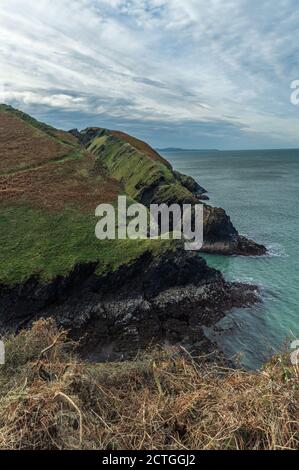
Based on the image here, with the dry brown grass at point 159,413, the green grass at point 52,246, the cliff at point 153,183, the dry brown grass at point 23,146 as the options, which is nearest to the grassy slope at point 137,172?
the cliff at point 153,183

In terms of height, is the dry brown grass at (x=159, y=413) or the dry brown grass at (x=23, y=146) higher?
the dry brown grass at (x=23, y=146)

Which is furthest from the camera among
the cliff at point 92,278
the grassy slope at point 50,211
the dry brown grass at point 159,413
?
the grassy slope at point 50,211

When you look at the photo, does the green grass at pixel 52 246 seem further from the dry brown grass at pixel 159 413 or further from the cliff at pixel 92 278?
the dry brown grass at pixel 159 413

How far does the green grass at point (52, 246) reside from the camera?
30625mm

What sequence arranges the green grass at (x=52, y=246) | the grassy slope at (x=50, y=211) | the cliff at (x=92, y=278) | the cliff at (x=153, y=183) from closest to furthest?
the cliff at (x=92, y=278) < the green grass at (x=52, y=246) < the grassy slope at (x=50, y=211) < the cliff at (x=153, y=183)

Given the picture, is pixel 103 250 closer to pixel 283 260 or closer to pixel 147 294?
pixel 147 294

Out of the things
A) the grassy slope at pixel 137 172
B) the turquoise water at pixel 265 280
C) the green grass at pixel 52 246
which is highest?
the grassy slope at pixel 137 172

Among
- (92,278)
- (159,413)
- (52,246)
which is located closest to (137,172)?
(52,246)

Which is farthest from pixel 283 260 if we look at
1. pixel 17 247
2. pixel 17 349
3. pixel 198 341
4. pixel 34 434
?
pixel 34 434

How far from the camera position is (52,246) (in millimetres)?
33469

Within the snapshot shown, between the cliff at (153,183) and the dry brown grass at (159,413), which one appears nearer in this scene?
the dry brown grass at (159,413)

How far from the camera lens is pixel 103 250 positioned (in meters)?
33.6
